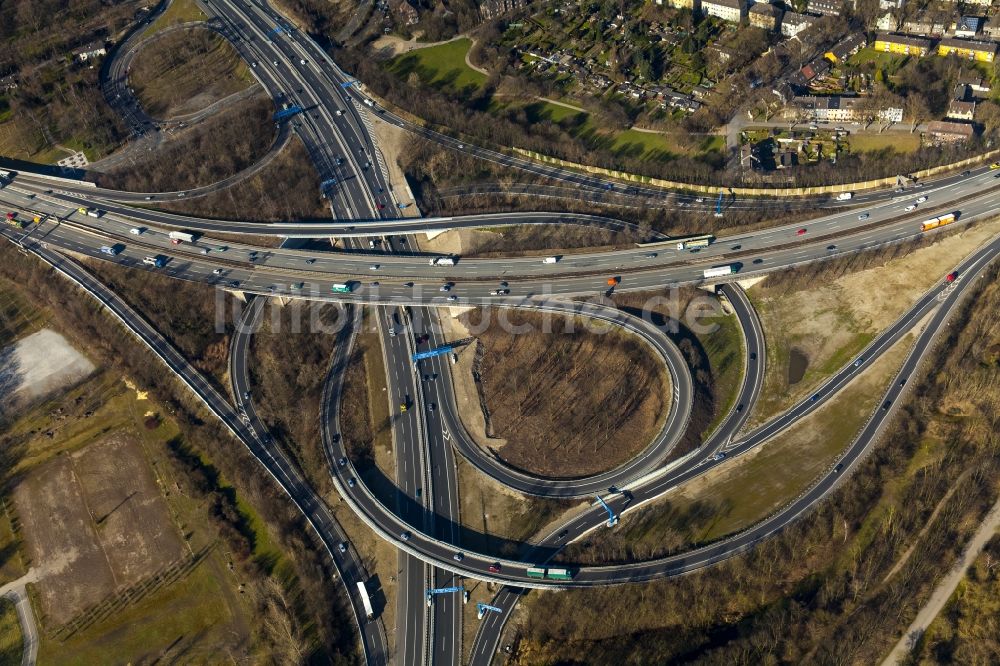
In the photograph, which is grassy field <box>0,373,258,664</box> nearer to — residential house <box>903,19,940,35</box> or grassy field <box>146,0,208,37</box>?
grassy field <box>146,0,208,37</box>

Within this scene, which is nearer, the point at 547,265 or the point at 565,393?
the point at 565,393

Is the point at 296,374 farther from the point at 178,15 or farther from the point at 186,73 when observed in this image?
the point at 178,15

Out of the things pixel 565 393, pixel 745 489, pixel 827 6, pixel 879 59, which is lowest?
pixel 745 489

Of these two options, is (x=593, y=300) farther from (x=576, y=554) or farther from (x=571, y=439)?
Result: (x=576, y=554)

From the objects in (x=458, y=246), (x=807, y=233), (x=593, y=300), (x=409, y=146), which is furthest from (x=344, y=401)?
(x=807, y=233)

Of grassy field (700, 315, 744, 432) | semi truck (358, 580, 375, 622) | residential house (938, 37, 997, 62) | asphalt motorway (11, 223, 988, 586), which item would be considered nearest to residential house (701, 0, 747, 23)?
residential house (938, 37, 997, 62)

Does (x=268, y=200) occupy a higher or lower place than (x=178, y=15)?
lower

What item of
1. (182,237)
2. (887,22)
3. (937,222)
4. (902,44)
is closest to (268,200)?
(182,237)
